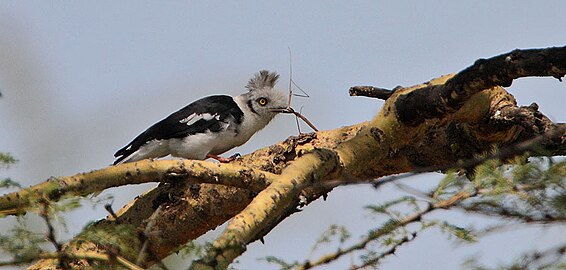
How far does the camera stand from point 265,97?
811cm

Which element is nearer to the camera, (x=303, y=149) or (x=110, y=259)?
(x=110, y=259)

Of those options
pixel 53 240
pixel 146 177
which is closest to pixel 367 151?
pixel 146 177

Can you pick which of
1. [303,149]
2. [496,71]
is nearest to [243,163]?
[303,149]

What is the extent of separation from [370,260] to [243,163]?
6.37 feet

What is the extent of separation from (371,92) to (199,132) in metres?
2.01

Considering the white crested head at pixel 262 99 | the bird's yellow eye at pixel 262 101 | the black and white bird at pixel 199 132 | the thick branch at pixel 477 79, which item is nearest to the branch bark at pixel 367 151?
the thick branch at pixel 477 79

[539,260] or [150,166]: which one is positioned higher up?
[150,166]

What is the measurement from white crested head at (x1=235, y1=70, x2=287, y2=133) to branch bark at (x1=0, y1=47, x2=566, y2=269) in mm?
2233

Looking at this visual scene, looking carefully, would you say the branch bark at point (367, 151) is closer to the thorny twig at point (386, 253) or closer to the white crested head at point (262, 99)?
the thorny twig at point (386, 253)

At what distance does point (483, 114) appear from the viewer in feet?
17.5

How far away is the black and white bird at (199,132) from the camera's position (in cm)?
712

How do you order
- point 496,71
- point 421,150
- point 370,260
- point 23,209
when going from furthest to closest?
point 421,150, point 496,71, point 23,209, point 370,260

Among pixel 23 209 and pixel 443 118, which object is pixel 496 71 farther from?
pixel 23 209

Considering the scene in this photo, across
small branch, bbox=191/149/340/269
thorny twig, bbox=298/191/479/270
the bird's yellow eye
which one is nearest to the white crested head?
the bird's yellow eye
